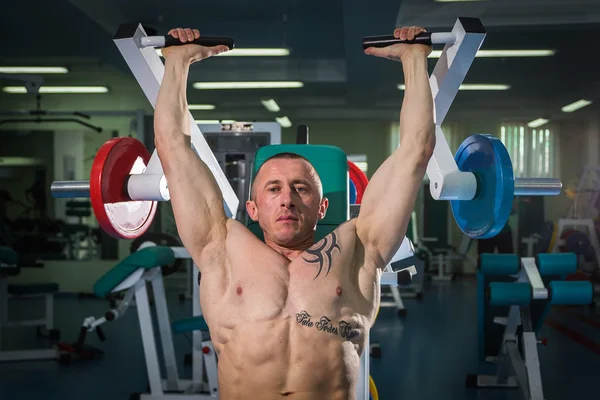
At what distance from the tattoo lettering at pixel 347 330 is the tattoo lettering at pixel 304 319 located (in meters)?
0.08

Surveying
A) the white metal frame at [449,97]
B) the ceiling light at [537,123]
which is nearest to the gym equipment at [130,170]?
the white metal frame at [449,97]

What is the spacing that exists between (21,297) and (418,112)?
13.3ft

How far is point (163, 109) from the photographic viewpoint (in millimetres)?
1535

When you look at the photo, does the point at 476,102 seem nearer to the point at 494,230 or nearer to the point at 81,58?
the point at 81,58

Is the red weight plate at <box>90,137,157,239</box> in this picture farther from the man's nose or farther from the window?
the window

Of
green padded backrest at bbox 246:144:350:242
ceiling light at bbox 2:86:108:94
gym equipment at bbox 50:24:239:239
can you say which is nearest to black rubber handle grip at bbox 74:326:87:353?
gym equipment at bbox 50:24:239:239

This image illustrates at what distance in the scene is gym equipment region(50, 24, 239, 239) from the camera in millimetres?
1600

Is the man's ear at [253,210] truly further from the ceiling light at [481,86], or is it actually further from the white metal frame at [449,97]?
the ceiling light at [481,86]

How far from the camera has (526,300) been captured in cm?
282

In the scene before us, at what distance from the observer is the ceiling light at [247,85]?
22.5ft

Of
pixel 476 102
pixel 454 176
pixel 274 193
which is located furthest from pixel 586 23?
pixel 274 193

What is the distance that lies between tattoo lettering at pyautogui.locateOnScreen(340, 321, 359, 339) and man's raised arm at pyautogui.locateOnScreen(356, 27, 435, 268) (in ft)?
0.60

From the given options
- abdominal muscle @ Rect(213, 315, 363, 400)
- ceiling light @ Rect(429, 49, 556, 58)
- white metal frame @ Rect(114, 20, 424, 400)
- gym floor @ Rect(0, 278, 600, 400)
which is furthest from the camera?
ceiling light @ Rect(429, 49, 556, 58)

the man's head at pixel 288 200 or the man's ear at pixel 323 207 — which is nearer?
the man's head at pixel 288 200
